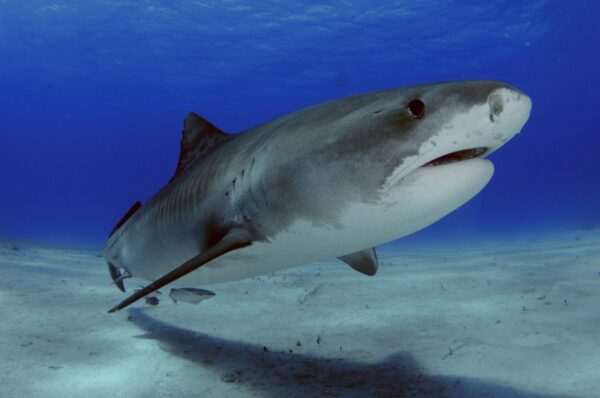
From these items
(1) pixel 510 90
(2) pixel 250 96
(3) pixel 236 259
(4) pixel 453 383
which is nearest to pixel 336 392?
(4) pixel 453 383

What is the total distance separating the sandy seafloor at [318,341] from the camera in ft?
9.11

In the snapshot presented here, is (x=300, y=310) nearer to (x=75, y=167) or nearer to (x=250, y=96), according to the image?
(x=250, y=96)

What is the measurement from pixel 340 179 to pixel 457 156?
590 millimetres

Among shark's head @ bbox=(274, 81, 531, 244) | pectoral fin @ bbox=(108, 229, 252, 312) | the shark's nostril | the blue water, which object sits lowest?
pectoral fin @ bbox=(108, 229, 252, 312)

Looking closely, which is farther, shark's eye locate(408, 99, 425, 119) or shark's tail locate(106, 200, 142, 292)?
shark's tail locate(106, 200, 142, 292)

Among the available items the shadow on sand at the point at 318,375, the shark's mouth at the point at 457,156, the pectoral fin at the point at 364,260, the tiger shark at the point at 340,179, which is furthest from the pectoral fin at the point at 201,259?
the shark's mouth at the point at 457,156

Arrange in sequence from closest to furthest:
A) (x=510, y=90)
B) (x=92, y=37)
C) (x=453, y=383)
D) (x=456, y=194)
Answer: (x=510, y=90), (x=456, y=194), (x=453, y=383), (x=92, y=37)

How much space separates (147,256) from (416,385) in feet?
9.10

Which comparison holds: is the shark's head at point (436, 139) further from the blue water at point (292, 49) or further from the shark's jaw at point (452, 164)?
the blue water at point (292, 49)

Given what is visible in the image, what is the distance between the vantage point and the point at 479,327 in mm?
3793

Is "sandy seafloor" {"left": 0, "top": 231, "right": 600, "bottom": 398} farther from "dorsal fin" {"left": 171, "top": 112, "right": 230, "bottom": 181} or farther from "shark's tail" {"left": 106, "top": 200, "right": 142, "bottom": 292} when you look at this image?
"dorsal fin" {"left": 171, "top": 112, "right": 230, "bottom": 181}

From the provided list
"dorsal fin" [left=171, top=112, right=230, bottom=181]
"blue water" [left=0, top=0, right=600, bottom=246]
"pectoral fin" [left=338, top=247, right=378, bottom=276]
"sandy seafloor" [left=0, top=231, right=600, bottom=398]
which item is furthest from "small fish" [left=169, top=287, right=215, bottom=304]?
"blue water" [left=0, top=0, right=600, bottom=246]

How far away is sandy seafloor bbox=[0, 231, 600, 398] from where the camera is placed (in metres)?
2.78

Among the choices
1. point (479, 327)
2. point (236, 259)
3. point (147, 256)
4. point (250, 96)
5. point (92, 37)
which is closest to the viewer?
point (236, 259)
